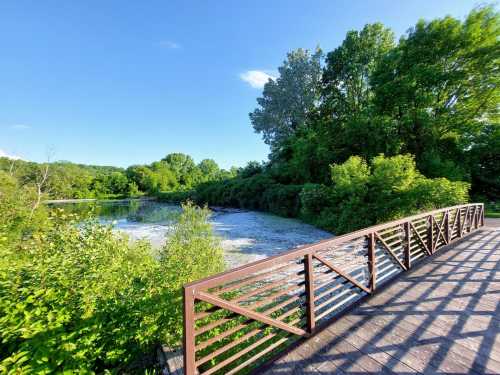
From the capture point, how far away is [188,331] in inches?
52.7

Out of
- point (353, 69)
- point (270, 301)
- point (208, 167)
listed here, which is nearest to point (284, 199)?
point (353, 69)

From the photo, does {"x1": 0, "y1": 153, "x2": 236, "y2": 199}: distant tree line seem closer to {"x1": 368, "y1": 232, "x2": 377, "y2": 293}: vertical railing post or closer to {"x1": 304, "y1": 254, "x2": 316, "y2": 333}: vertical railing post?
{"x1": 368, "y1": 232, "x2": 377, "y2": 293}: vertical railing post

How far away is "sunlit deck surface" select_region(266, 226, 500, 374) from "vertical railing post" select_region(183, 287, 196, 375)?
0.72 meters

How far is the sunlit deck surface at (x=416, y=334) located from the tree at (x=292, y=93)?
1791 centimetres

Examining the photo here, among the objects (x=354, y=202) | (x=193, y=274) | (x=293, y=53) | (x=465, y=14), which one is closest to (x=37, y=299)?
(x=193, y=274)

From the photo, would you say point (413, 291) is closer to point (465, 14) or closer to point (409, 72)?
point (409, 72)

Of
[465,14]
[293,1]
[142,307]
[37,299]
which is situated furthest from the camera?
[465,14]

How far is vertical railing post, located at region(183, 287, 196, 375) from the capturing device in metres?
1.32

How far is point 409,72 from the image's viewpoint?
11547mm

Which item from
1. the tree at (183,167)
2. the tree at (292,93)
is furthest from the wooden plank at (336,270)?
the tree at (183,167)

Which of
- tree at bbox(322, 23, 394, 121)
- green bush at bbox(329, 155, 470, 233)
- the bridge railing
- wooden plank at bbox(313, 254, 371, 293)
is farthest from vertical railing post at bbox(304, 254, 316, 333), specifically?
tree at bbox(322, 23, 394, 121)

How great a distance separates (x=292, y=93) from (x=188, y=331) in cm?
2125

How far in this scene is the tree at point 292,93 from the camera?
63.1ft

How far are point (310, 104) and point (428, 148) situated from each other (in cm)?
1037
